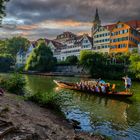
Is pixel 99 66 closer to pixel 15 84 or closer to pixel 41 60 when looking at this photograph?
pixel 41 60

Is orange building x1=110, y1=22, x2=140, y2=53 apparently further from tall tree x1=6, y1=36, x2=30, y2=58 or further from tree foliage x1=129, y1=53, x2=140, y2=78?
tall tree x1=6, y1=36, x2=30, y2=58

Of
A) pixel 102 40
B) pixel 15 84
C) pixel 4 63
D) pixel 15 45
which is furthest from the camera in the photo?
pixel 15 45

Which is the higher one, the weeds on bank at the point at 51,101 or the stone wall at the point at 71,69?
the stone wall at the point at 71,69

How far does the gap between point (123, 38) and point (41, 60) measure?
28.2 m

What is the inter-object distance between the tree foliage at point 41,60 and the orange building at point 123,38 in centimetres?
2142

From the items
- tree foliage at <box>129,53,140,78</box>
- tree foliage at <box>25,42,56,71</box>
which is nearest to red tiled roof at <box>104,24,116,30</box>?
tree foliage at <box>25,42,56,71</box>

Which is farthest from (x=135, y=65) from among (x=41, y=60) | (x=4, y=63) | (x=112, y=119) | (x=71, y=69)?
(x=4, y=63)

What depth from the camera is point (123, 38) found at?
334 ft

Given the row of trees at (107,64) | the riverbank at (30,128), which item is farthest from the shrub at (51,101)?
the row of trees at (107,64)

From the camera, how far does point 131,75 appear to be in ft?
255

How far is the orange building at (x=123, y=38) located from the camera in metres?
100

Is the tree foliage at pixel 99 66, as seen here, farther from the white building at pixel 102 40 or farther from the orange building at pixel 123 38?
the white building at pixel 102 40

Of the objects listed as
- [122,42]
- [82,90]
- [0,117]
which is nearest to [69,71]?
[122,42]

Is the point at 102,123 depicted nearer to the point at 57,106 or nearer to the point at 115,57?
the point at 57,106
